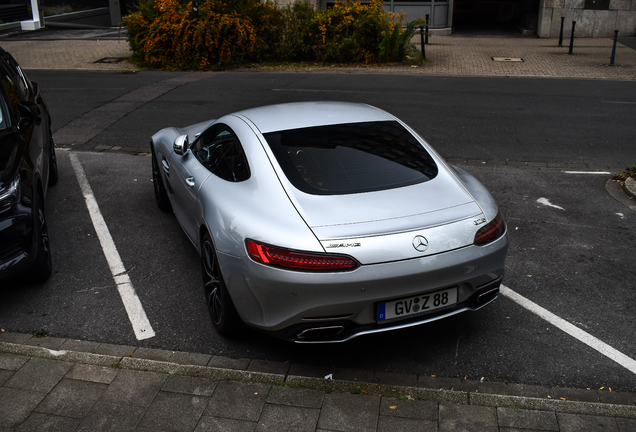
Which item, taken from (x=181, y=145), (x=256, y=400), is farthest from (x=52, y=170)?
(x=256, y=400)

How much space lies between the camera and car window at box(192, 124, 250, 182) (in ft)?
13.9

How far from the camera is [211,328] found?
14.1 feet

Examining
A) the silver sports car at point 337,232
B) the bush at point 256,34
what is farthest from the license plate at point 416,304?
the bush at point 256,34

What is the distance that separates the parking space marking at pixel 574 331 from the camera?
3.86 meters

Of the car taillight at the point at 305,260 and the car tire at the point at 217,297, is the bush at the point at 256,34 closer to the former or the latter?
the car tire at the point at 217,297

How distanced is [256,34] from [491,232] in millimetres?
15943

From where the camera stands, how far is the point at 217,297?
411cm

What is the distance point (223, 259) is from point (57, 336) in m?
1.46

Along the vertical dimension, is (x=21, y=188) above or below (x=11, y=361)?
above

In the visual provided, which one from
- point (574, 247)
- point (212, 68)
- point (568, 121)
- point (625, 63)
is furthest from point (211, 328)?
point (625, 63)

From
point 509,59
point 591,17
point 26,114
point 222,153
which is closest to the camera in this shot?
point 222,153

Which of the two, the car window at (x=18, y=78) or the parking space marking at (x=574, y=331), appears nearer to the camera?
the parking space marking at (x=574, y=331)

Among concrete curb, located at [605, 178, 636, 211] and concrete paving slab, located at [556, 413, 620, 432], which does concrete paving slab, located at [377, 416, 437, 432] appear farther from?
concrete curb, located at [605, 178, 636, 211]

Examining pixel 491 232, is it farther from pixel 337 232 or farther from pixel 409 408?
pixel 409 408
